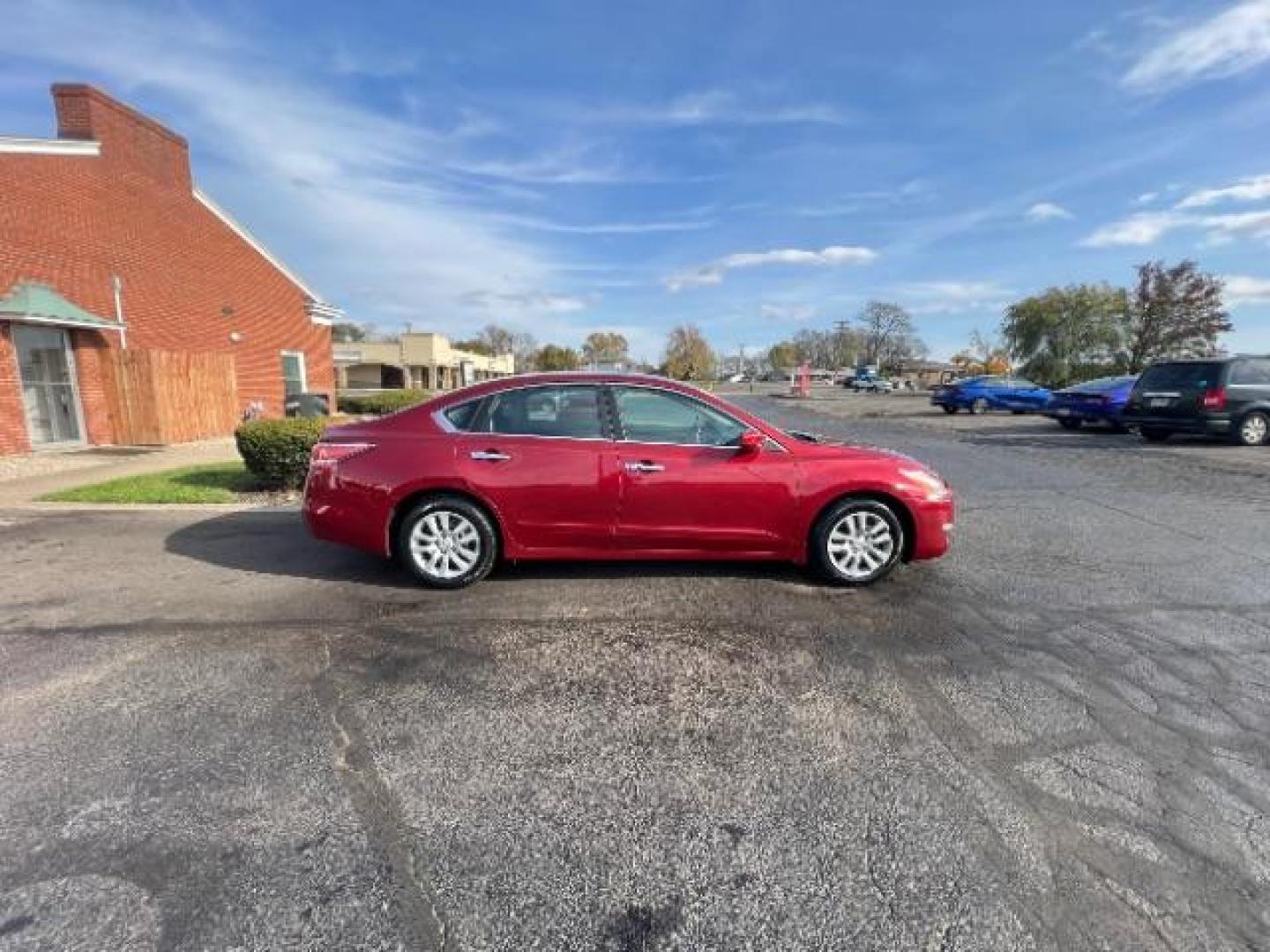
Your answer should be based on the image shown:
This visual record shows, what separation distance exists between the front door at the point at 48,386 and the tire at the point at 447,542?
11.6 metres

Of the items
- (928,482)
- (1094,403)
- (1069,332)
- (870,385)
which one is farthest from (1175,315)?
(928,482)

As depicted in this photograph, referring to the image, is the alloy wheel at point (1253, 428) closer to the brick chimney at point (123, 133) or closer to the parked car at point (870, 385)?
the brick chimney at point (123, 133)

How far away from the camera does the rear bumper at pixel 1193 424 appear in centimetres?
1213

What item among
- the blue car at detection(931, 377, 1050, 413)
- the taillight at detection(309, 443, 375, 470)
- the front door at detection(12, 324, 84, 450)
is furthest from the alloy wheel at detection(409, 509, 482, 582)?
the blue car at detection(931, 377, 1050, 413)

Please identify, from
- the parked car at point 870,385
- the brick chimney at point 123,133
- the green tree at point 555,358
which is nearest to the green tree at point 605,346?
the green tree at point 555,358

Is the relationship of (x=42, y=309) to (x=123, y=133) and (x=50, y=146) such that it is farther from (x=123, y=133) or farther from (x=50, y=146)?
(x=123, y=133)

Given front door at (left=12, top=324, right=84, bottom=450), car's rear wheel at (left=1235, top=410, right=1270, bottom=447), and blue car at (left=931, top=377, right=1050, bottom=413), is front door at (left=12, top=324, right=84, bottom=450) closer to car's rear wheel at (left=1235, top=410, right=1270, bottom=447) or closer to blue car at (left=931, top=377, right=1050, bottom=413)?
car's rear wheel at (left=1235, top=410, right=1270, bottom=447)

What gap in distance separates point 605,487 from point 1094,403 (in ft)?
53.5

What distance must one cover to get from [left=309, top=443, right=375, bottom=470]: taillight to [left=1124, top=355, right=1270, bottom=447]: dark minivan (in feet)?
48.9

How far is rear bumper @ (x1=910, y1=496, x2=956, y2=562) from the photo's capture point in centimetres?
452

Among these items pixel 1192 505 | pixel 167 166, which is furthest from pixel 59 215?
pixel 1192 505

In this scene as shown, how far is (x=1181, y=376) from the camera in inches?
490

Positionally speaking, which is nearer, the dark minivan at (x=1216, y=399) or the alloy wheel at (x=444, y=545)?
the alloy wheel at (x=444, y=545)

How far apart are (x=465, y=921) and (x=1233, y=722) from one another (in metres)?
3.36
